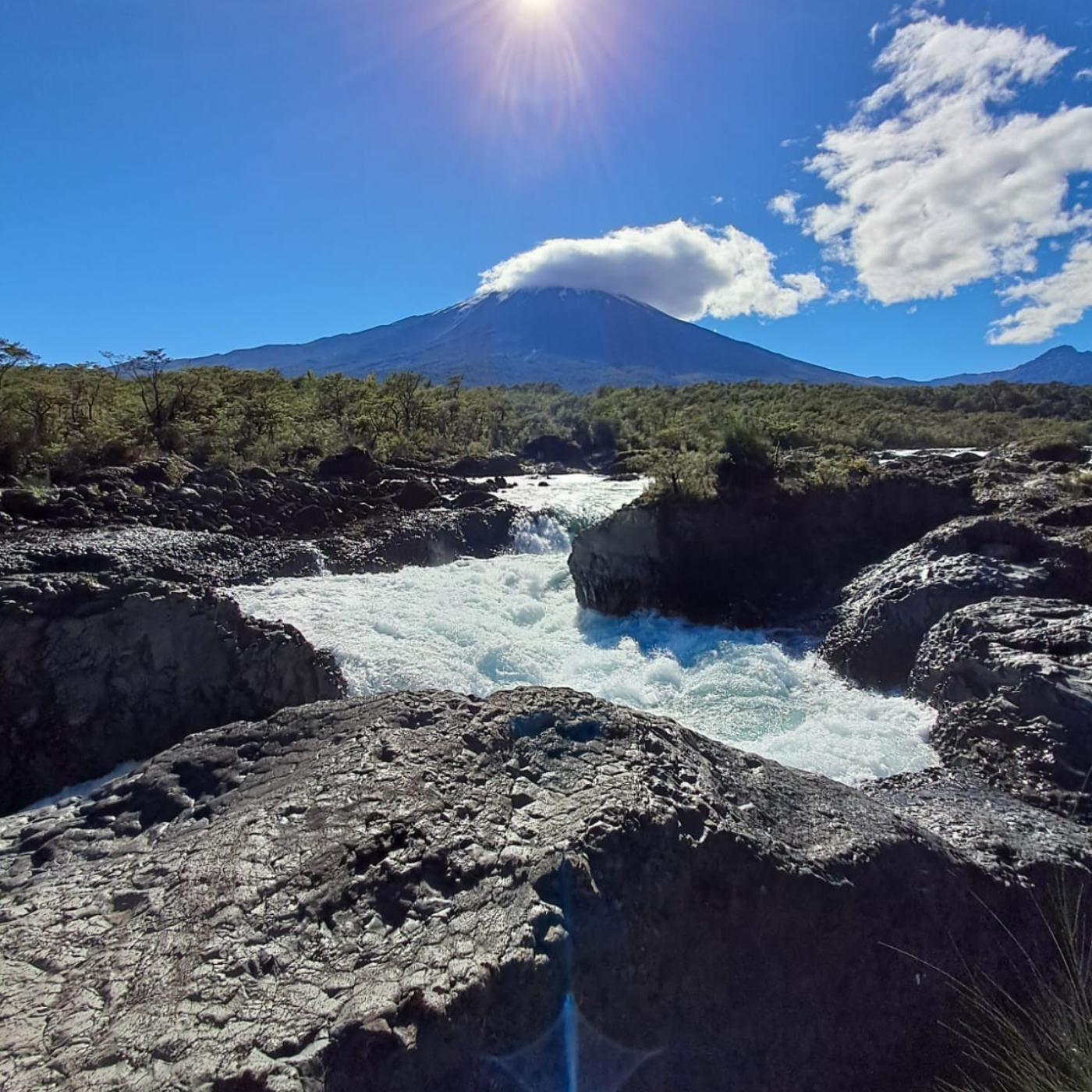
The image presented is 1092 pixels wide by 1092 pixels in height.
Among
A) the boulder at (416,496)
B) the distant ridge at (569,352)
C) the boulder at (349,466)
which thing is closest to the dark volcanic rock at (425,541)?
the boulder at (416,496)

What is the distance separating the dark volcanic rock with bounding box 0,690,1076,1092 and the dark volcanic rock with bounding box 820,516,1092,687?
5.69m

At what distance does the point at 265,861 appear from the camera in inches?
116

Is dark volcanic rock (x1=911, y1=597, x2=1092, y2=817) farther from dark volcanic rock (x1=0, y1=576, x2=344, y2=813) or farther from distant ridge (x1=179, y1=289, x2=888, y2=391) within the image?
distant ridge (x1=179, y1=289, x2=888, y2=391)

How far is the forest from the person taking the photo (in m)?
17.6

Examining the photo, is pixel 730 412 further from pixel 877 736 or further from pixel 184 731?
pixel 184 731

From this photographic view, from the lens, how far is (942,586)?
30.1 feet

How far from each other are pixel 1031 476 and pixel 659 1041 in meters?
13.9

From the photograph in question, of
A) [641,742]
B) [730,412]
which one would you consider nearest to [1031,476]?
[730,412]

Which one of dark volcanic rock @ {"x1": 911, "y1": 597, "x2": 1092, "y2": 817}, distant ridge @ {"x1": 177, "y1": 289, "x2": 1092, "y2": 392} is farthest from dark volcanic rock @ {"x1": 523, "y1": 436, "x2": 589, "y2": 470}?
distant ridge @ {"x1": 177, "y1": 289, "x2": 1092, "y2": 392}

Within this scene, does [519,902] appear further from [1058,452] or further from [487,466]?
[487,466]

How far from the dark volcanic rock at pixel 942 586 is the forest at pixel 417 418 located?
4.32m

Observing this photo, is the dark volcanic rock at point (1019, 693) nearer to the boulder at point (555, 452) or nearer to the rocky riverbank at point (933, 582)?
the rocky riverbank at point (933, 582)

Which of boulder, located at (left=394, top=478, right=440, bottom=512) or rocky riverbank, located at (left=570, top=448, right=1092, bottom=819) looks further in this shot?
boulder, located at (left=394, top=478, right=440, bottom=512)

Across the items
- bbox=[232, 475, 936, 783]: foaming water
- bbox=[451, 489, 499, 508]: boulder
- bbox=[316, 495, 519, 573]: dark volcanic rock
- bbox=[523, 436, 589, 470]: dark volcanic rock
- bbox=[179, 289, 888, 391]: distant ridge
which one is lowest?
bbox=[232, 475, 936, 783]: foaming water
